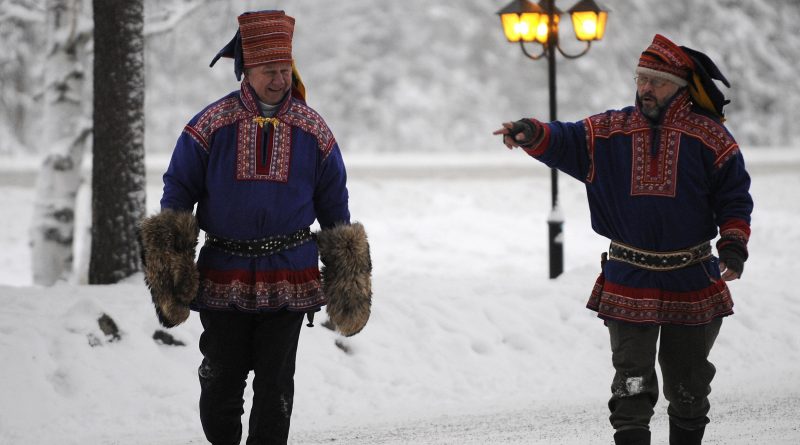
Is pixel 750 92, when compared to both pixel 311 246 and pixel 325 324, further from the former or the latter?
pixel 311 246

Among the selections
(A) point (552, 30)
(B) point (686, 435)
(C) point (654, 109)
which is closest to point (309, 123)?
(C) point (654, 109)

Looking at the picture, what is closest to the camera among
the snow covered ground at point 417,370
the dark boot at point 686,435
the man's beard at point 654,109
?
the man's beard at point 654,109

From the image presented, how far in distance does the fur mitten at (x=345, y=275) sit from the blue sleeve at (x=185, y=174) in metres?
0.58

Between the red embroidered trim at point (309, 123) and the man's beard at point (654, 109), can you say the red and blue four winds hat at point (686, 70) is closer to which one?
the man's beard at point (654, 109)

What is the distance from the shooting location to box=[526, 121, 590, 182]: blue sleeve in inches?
187

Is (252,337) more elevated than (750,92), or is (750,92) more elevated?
(750,92)

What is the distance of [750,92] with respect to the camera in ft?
87.7

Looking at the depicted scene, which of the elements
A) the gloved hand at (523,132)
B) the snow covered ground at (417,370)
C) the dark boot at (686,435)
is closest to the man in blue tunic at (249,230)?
the gloved hand at (523,132)

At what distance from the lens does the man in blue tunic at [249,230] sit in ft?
14.7

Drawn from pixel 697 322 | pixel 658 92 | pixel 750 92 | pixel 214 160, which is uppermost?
pixel 750 92

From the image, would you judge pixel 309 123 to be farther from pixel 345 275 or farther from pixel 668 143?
pixel 668 143

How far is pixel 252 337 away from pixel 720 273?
2.00 m

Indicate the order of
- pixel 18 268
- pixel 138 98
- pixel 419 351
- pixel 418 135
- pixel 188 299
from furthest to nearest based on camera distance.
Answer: pixel 418 135 < pixel 18 268 < pixel 138 98 < pixel 419 351 < pixel 188 299

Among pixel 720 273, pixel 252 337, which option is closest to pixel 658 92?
pixel 720 273
